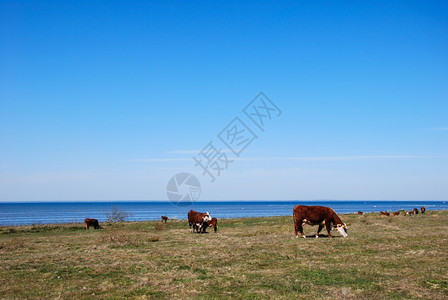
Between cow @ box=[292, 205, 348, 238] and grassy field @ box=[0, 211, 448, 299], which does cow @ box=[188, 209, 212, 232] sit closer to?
cow @ box=[292, 205, 348, 238]

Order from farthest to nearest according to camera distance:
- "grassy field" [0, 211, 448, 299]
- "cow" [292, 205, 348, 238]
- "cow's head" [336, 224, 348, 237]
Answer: "cow" [292, 205, 348, 238] < "cow's head" [336, 224, 348, 237] < "grassy field" [0, 211, 448, 299]

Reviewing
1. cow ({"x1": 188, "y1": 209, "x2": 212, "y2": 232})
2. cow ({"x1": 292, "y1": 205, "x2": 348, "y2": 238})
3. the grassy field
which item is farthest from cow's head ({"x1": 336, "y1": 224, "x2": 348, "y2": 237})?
cow ({"x1": 188, "y1": 209, "x2": 212, "y2": 232})

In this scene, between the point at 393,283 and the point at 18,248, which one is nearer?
the point at 393,283

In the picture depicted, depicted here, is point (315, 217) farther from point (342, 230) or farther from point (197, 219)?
point (197, 219)

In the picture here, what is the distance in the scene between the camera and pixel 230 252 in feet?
64.0

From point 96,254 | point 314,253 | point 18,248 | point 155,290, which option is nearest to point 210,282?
point 155,290

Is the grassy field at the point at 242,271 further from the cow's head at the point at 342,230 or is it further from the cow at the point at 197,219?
Result: the cow at the point at 197,219

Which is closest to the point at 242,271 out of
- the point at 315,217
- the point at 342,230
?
the point at 315,217

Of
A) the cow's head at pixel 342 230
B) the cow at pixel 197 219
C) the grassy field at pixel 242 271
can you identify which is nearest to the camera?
the grassy field at pixel 242 271

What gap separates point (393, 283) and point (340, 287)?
1838 millimetres

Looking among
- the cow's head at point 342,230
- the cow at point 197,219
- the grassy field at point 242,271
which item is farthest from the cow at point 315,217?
the cow at point 197,219

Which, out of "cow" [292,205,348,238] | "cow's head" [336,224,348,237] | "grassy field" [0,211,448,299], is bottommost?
"grassy field" [0,211,448,299]

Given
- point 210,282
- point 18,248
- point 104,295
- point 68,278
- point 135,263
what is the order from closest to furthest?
1. point 104,295
2. point 210,282
3. point 68,278
4. point 135,263
5. point 18,248

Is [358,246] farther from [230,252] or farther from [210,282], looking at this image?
[210,282]
